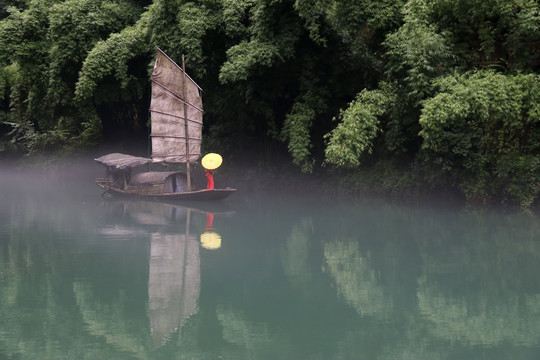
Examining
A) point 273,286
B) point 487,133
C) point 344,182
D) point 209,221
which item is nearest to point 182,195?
point 209,221

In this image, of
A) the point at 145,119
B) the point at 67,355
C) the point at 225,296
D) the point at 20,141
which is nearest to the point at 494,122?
the point at 225,296

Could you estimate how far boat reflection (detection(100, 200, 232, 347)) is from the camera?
444 centimetres

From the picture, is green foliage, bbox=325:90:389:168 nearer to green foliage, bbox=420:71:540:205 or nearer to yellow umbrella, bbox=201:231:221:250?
green foliage, bbox=420:71:540:205

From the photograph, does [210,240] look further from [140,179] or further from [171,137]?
[140,179]

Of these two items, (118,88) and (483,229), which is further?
(118,88)

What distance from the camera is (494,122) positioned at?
9148 millimetres

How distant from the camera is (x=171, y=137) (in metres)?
10.9

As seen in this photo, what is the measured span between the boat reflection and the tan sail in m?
0.96

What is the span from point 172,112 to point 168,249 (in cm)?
456

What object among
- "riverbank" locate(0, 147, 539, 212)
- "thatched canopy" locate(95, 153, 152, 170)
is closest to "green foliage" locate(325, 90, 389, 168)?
"riverbank" locate(0, 147, 539, 212)

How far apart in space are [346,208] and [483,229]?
253 cm

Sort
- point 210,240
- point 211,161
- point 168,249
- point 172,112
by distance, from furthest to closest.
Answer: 1. point 172,112
2. point 211,161
3. point 210,240
4. point 168,249

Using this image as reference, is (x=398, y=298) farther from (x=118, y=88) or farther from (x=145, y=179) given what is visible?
(x=118, y=88)

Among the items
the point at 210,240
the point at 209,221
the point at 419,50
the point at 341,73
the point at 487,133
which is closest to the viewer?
the point at 210,240
